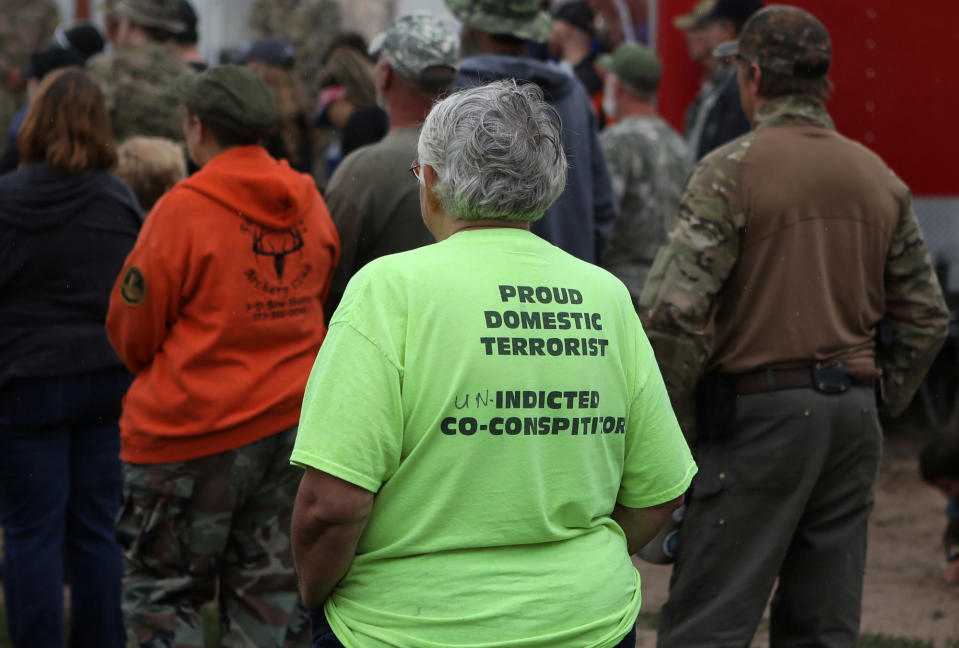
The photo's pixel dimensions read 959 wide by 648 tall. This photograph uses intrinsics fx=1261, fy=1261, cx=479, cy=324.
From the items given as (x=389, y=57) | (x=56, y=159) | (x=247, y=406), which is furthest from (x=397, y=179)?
(x=56, y=159)

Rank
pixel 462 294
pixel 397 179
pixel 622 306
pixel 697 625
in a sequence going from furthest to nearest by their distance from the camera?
pixel 397 179 < pixel 697 625 < pixel 622 306 < pixel 462 294

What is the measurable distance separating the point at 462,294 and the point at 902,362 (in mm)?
2086

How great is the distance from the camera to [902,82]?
7.48 m

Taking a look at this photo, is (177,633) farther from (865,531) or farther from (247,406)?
(865,531)

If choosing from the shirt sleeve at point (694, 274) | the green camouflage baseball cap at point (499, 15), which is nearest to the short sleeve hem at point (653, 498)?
the shirt sleeve at point (694, 274)

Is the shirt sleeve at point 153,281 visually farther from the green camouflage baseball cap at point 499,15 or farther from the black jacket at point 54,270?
the green camouflage baseball cap at point 499,15

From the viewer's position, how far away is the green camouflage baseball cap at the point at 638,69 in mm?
6496

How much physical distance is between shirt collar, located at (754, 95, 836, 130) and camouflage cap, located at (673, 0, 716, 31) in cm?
351

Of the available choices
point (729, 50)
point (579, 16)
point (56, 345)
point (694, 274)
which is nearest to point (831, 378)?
point (694, 274)

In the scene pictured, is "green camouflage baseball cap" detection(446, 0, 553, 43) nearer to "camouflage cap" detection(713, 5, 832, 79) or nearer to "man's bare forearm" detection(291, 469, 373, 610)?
"camouflage cap" detection(713, 5, 832, 79)

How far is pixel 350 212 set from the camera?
396 cm

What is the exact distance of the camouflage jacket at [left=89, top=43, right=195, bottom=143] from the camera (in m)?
5.78

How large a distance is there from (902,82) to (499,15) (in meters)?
3.87

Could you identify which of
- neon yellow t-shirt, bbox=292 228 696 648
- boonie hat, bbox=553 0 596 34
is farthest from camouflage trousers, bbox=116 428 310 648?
boonie hat, bbox=553 0 596 34
